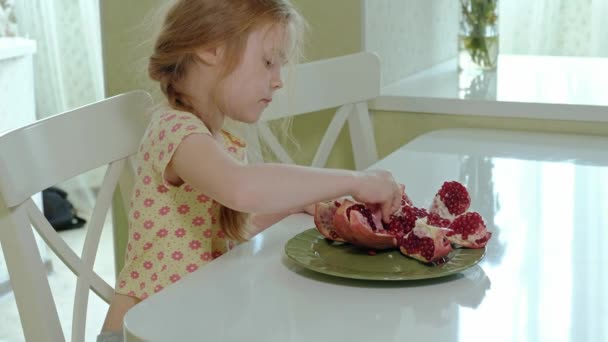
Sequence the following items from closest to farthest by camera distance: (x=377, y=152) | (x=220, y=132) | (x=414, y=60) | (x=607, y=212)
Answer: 1. (x=607, y=212)
2. (x=220, y=132)
3. (x=377, y=152)
4. (x=414, y=60)

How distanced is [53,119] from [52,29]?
2.61 m

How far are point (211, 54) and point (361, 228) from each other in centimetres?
30

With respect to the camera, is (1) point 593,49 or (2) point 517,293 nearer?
(2) point 517,293

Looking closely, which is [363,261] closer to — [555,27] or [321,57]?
[321,57]

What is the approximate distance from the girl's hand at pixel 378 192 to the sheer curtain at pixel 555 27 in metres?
2.25

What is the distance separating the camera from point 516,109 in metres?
1.68

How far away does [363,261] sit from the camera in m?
0.92

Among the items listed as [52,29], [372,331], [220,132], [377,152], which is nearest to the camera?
[372,331]

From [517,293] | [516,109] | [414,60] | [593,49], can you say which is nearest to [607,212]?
[517,293]

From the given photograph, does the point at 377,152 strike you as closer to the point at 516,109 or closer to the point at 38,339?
the point at 516,109

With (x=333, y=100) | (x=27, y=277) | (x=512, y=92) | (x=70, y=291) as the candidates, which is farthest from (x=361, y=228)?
(x=70, y=291)

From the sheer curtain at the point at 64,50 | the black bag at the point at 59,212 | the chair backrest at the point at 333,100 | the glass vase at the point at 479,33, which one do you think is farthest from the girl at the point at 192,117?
the sheer curtain at the point at 64,50

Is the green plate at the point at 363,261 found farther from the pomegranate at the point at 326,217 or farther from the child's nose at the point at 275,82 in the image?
the child's nose at the point at 275,82

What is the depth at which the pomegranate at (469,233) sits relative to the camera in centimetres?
94
